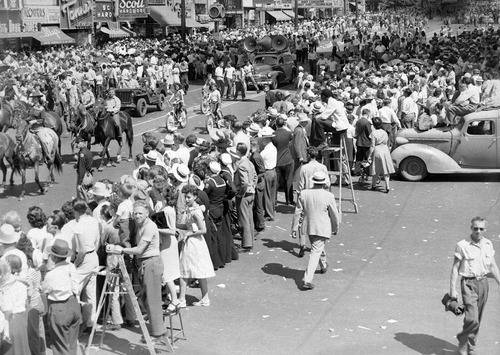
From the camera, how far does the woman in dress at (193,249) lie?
11.2m

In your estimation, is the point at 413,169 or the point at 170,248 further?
the point at 413,169

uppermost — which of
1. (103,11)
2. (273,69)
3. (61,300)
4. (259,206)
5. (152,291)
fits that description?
(103,11)

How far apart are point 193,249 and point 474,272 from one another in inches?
143

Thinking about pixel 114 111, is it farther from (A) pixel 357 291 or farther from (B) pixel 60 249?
(B) pixel 60 249

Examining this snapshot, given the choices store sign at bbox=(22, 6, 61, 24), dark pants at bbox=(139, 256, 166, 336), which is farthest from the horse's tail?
store sign at bbox=(22, 6, 61, 24)

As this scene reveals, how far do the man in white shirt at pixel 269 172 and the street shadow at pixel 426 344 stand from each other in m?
5.61

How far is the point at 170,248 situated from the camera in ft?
35.3

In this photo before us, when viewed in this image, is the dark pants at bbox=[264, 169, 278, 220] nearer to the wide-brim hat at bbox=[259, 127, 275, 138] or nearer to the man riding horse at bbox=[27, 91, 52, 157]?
the wide-brim hat at bbox=[259, 127, 275, 138]

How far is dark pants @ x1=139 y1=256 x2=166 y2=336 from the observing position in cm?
991

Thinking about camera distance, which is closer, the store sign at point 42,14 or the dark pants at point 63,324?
the dark pants at point 63,324

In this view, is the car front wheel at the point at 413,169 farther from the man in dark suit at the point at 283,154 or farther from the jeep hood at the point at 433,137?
the man in dark suit at the point at 283,154

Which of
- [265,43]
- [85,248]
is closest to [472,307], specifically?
[85,248]

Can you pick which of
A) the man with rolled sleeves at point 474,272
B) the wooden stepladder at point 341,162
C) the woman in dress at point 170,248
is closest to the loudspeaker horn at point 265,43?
the wooden stepladder at point 341,162

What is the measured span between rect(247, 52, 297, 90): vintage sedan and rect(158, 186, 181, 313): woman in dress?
77.0 ft
